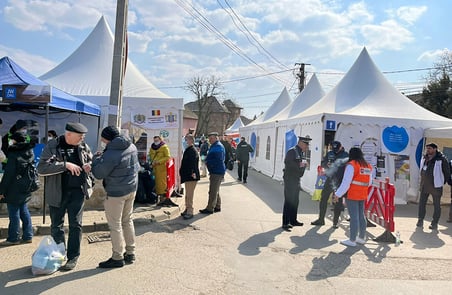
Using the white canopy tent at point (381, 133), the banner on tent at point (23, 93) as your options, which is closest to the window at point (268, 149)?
the white canopy tent at point (381, 133)

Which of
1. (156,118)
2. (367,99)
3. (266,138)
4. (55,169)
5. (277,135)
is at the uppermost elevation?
(367,99)

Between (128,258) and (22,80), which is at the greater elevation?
(22,80)

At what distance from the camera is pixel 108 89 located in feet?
34.8

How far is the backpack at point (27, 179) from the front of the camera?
5117 millimetres

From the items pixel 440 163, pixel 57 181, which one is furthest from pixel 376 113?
pixel 57 181

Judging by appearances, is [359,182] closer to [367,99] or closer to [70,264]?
[70,264]

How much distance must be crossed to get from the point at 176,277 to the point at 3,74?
5344mm

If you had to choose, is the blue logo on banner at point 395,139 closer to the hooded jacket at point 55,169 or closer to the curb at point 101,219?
the curb at point 101,219

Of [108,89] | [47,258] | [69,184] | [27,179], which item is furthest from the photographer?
[108,89]

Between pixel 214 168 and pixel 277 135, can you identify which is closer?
pixel 214 168

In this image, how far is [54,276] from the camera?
416 centimetres

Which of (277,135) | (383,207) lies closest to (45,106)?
(383,207)

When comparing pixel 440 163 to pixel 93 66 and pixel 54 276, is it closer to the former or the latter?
pixel 54 276

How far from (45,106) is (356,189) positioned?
612cm
